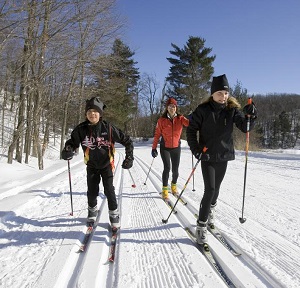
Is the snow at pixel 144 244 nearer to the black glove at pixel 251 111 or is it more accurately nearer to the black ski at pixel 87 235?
the black ski at pixel 87 235

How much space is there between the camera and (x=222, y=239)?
142 inches

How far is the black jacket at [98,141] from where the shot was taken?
3859 millimetres

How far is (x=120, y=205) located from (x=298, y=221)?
10.3 ft

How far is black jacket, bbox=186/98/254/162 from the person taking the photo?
344 cm

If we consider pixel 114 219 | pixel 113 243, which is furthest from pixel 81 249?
pixel 114 219

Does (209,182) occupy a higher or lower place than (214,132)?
lower

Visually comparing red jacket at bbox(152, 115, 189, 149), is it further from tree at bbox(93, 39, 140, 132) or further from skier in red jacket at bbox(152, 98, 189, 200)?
tree at bbox(93, 39, 140, 132)

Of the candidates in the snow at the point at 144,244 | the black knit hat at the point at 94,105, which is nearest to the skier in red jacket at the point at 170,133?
the snow at the point at 144,244

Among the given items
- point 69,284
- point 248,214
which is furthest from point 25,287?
point 248,214

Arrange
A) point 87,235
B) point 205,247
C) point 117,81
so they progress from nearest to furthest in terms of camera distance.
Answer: point 205,247 → point 87,235 → point 117,81

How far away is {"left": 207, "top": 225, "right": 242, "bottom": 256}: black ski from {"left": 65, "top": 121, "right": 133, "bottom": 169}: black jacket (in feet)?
5.68

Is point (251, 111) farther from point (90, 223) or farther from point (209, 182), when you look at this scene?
point (90, 223)

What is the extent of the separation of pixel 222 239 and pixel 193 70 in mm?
34525

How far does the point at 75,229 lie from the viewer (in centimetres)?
400
